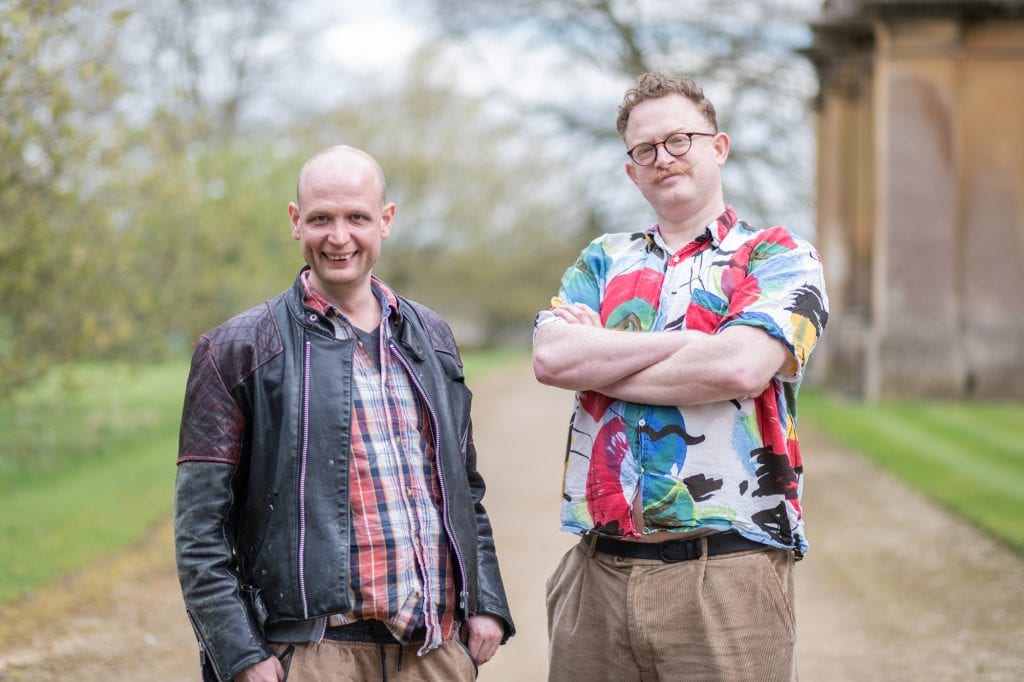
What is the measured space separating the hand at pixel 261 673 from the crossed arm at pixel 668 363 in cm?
100

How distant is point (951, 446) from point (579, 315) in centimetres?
1014

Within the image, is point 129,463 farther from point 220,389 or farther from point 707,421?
point 707,421

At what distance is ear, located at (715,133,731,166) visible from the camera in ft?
9.99

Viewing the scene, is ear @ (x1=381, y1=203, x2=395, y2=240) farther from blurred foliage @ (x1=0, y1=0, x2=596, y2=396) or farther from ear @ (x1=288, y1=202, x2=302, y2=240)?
blurred foliage @ (x1=0, y1=0, x2=596, y2=396)

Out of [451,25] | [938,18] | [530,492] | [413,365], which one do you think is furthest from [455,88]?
[413,365]

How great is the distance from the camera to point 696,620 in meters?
2.84

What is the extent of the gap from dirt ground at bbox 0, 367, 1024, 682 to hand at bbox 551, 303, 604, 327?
8.69 ft

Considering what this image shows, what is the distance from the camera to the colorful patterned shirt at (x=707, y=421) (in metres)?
2.85

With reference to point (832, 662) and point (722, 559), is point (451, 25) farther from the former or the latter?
point (722, 559)

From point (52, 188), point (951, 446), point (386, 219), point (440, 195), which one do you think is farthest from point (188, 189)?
point (440, 195)

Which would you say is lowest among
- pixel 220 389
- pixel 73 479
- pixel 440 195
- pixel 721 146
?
pixel 73 479

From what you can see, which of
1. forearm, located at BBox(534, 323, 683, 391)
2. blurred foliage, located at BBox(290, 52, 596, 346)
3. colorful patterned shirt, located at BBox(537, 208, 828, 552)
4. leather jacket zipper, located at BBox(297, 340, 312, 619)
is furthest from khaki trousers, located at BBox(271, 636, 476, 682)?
blurred foliage, located at BBox(290, 52, 596, 346)

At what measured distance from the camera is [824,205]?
2183 cm

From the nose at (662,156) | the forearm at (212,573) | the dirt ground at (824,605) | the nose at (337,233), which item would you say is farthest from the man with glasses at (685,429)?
the dirt ground at (824,605)
